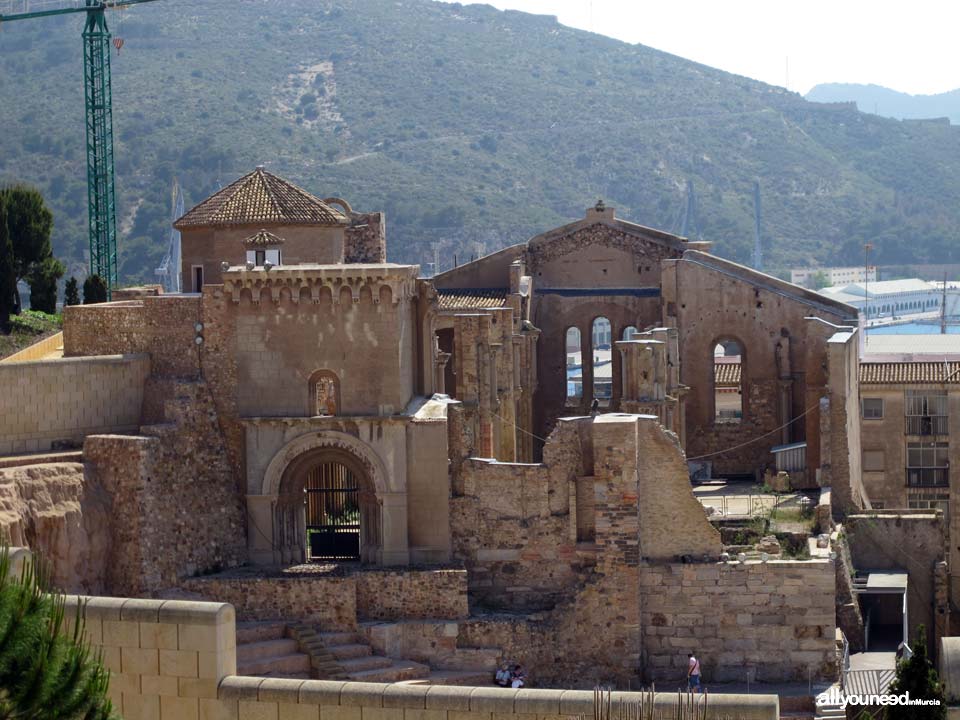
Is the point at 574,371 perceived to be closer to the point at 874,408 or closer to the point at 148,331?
the point at 874,408

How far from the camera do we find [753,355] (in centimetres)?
6003

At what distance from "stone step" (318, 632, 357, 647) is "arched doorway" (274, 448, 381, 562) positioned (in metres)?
2.43

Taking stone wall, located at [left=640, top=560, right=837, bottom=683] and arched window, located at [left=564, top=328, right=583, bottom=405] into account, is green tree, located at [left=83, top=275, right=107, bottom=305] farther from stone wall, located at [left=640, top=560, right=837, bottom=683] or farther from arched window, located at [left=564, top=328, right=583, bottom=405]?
stone wall, located at [left=640, top=560, right=837, bottom=683]

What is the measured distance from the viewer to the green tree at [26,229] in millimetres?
63031

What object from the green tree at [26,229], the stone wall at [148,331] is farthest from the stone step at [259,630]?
the green tree at [26,229]

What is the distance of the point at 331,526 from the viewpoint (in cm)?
4525

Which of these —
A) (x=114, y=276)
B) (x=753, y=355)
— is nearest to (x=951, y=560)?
(x=753, y=355)

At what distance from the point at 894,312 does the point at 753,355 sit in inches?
3534

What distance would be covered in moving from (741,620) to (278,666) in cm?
992

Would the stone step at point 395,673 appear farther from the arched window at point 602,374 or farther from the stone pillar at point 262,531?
the arched window at point 602,374

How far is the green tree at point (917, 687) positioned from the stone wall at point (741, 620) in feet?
19.2

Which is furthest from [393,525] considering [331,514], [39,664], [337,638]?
[39,664]

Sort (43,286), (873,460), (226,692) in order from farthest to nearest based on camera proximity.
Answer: (43,286) < (873,460) < (226,692)

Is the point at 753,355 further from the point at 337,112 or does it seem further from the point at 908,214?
the point at 908,214
